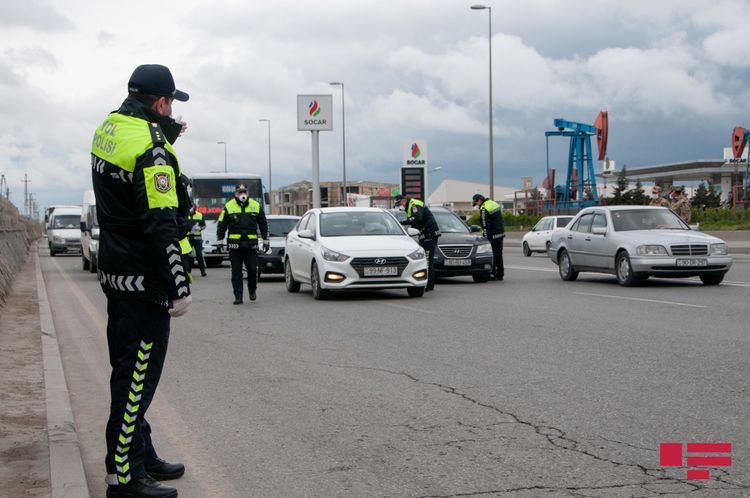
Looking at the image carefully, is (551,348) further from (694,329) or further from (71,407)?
(71,407)

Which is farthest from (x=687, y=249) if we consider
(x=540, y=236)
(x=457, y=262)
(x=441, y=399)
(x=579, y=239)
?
(x=540, y=236)

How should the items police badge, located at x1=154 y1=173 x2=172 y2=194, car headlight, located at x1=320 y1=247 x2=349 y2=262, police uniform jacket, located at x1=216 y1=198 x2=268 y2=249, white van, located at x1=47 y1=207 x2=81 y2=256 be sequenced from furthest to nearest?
1. white van, located at x1=47 y1=207 x2=81 y2=256
2. car headlight, located at x1=320 y1=247 x2=349 y2=262
3. police uniform jacket, located at x1=216 y1=198 x2=268 y2=249
4. police badge, located at x1=154 y1=173 x2=172 y2=194

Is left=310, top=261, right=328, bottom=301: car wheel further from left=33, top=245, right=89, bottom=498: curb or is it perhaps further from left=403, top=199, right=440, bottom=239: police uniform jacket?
left=33, top=245, right=89, bottom=498: curb

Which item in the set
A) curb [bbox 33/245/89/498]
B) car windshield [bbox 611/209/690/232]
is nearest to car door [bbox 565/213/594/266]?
car windshield [bbox 611/209/690/232]

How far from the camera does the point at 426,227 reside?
17484 millimetres

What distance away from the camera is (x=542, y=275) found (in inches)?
855

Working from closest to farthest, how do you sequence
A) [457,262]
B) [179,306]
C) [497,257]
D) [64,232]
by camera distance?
1. [179,306]
2. [457,262]
3. [497,257]
4. [64,232]

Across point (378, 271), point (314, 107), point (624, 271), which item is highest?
point (314, 107)

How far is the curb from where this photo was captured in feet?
15.5

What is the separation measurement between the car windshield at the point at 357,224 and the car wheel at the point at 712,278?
5496mm

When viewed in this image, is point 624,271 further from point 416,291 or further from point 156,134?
point 156,134

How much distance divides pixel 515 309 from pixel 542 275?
840 cm

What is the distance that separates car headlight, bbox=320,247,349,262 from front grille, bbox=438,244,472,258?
407cm

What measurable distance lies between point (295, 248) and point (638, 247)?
609cm
